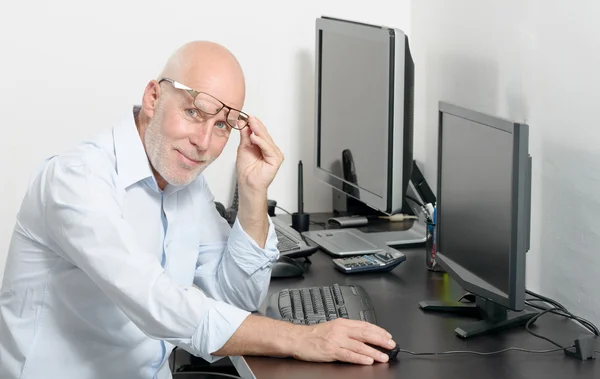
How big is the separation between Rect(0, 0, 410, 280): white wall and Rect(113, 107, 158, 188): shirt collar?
1064mm

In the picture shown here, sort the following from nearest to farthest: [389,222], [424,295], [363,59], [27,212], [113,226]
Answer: [113,226]
[27,212]
[424,295]
[363,59]
[389,222]

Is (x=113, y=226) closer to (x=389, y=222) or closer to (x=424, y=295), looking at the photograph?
(x=424, y=295)

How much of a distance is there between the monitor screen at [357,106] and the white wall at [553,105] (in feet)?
1.02

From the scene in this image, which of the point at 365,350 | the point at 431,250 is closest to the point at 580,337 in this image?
the point at 365,350

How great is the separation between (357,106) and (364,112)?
0.07m

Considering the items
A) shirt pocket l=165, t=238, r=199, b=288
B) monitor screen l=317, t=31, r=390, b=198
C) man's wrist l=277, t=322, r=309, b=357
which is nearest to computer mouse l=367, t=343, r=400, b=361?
man's wrist l=277, t=322, r=309, b=357

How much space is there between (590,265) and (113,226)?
41.3 inches

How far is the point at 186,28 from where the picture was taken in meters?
2.96

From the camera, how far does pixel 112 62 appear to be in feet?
9.59

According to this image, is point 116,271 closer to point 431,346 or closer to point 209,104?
point 209,104

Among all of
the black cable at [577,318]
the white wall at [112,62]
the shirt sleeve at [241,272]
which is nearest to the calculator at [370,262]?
the shirt sleeve at [241,272]

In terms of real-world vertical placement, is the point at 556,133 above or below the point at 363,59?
below

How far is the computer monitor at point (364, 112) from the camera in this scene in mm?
2332

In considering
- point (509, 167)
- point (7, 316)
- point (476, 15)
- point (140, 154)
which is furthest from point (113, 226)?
point (476, 15)
